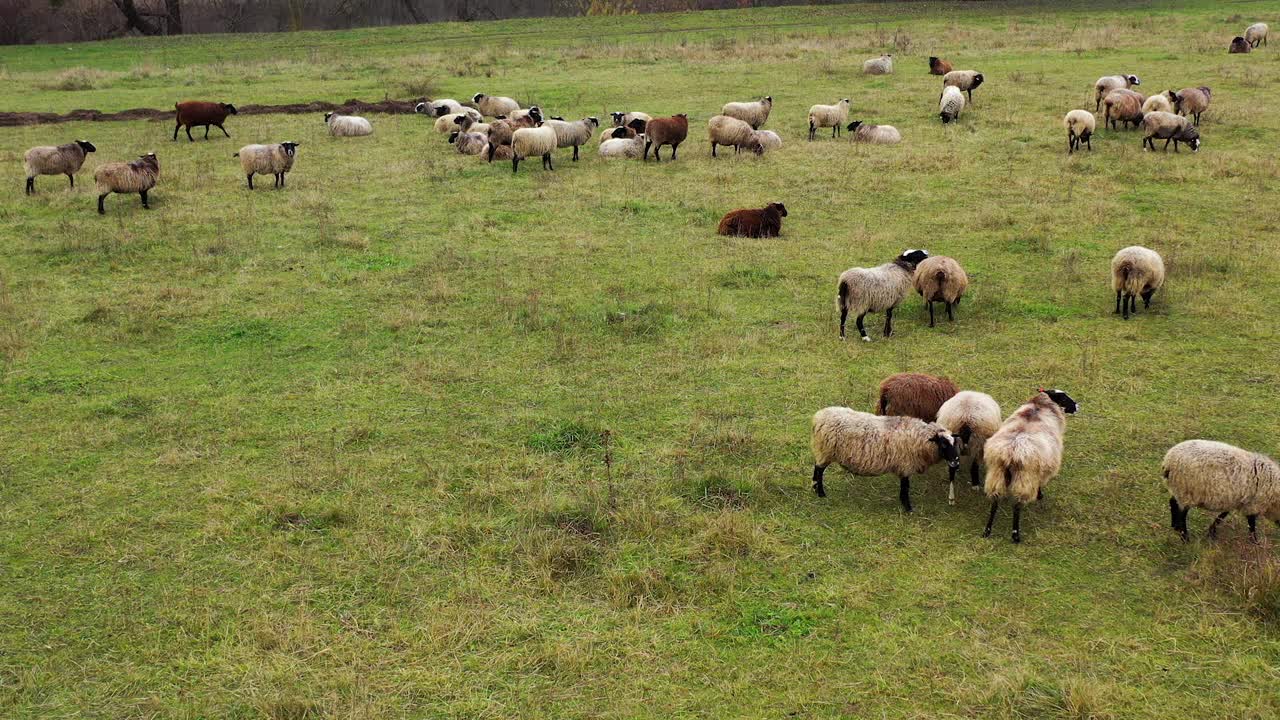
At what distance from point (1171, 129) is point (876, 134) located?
6227 millimetres

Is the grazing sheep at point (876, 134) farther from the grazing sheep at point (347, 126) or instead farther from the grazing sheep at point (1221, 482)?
the grazing sheep at point (1221, 482)

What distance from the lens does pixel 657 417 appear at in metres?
9.84

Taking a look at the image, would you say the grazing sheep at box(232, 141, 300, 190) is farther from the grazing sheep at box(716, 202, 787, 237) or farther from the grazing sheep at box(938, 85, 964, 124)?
the grazing sheep at box(938, 85, 964, 124)

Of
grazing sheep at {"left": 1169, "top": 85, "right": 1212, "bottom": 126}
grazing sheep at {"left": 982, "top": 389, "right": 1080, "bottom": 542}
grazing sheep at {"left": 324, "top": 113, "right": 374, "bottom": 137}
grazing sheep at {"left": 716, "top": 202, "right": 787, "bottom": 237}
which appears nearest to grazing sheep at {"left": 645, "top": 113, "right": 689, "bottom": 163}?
grazing sheep at {"left": 716, "top": 202, "right": 787, "bottom": 237}

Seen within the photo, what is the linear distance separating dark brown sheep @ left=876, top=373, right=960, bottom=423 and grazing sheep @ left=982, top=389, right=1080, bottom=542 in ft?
3.60

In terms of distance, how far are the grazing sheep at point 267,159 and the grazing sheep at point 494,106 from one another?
8.90m

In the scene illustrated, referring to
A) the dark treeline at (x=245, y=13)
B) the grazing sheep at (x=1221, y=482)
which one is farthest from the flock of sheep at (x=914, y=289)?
the dark treeline at (x=245, y=13)

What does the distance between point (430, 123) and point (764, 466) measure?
2093 centimetres

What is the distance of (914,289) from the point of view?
1278cm

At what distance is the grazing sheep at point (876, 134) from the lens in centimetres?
2252

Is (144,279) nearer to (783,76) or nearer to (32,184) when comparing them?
(32,184)

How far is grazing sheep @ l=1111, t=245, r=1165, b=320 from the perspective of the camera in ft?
39.8

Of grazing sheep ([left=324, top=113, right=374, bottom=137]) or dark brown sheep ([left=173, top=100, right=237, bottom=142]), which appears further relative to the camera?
grazing sheep ([left=324, top=113, right=374, bottom=137])

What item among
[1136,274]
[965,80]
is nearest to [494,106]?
[965,80]
